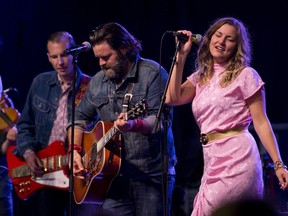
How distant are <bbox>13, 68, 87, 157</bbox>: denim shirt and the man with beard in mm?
980

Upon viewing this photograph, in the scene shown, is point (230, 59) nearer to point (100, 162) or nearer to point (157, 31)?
point (100, 162)

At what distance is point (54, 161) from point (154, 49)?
1909 mm

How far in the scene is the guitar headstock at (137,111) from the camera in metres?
3.74

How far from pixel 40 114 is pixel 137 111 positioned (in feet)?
5.67

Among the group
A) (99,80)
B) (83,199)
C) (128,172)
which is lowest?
(83,199)

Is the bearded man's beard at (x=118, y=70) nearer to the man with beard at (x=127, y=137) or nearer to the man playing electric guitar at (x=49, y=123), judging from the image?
the man with beard at (x=127, y=137)

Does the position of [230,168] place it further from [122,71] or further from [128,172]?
[122,71]

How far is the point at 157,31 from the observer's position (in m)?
6.42

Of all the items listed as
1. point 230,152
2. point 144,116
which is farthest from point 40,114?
point 230,152

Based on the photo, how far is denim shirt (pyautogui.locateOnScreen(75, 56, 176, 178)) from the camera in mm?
4016

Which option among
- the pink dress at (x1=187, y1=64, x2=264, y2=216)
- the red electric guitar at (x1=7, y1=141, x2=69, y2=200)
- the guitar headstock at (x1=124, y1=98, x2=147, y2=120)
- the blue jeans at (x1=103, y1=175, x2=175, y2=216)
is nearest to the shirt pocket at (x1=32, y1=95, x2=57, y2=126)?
the red electric guitar at (x1=7, y1=141, x2=69, y2=200)

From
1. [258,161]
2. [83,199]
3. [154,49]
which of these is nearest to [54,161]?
[83,199]

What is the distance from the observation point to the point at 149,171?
13.2 feet

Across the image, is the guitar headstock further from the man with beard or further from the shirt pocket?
the shirt pocket
